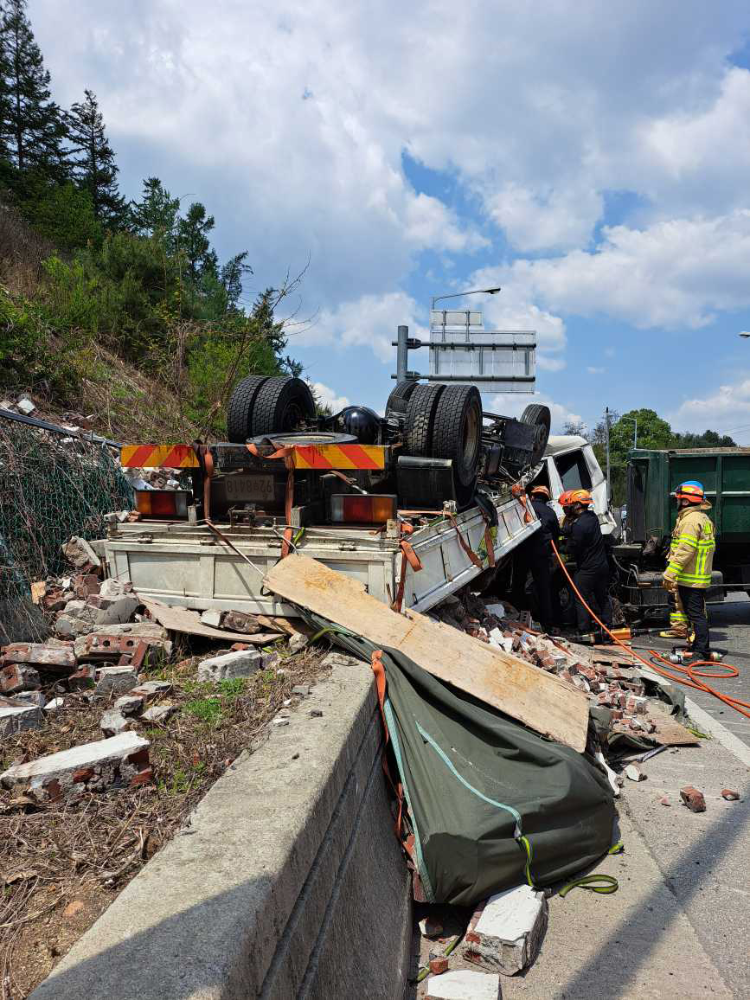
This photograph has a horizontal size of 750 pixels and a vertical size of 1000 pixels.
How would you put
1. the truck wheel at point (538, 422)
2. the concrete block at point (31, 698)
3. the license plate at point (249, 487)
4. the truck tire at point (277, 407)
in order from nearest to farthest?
the concrete block at point (31, 698) < the license plate at point (249, 487) < the truck tire at point (277, 407) < the truck wheel at point (538, 422)

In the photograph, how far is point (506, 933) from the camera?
8.75 feet

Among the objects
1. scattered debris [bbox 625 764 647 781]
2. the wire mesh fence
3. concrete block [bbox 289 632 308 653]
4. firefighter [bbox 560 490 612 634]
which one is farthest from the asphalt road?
the wire mesh fence

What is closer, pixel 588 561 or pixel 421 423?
pixel 421 423

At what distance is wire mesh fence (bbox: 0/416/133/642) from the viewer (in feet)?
18.3

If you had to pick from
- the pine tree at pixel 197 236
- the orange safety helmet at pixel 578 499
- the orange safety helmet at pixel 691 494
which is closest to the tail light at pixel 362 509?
the orange safety helmet at pixel 578 499

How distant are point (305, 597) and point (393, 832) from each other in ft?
5.11

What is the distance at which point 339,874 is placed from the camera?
2307 mm

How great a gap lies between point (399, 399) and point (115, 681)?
15.7 ft

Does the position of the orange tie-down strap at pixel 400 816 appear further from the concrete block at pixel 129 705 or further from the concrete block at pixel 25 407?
the concrete block at pixel 25 407

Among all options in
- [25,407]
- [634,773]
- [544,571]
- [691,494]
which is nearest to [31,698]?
[634,773]

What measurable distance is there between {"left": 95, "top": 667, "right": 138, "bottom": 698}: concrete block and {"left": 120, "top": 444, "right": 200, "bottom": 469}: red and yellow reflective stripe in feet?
5.91

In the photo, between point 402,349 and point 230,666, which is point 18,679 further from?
point 402,349

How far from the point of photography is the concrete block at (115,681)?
144 inches

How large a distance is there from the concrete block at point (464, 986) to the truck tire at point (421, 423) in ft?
12.9
